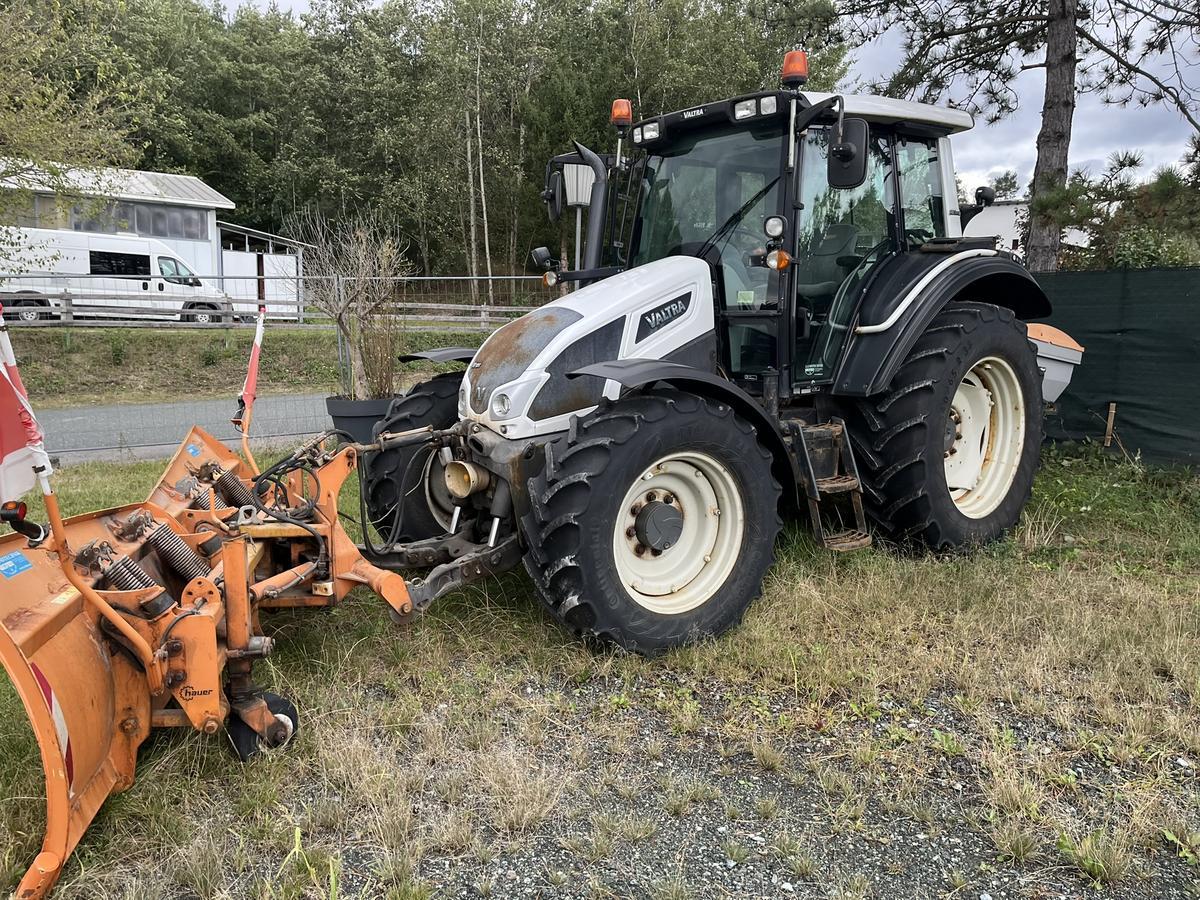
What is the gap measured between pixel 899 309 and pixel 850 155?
3.40ft

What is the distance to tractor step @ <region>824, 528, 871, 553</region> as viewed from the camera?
4.24 metres

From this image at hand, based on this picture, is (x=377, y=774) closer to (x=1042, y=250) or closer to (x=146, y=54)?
(x=1042, y=250)

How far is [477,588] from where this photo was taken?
4.27 metres

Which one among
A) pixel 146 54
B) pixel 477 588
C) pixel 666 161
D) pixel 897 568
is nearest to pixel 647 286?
pixel 666 161

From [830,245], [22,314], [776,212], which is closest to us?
[776,212]

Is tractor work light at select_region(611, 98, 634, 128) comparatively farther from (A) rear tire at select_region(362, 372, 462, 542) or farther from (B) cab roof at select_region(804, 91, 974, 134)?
(A) rear tire at select_region(362, 372, 462, 542)

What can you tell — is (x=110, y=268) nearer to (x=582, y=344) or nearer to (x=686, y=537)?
(x=582, y=344)

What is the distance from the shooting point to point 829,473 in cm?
453

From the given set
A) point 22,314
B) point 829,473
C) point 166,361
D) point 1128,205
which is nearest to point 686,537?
point 829,473

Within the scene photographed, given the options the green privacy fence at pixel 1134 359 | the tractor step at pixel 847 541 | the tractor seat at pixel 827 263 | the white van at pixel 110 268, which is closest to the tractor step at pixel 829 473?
the tractor step at pixel 847 541

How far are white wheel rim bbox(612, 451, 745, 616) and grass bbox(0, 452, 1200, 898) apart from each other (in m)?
0.28

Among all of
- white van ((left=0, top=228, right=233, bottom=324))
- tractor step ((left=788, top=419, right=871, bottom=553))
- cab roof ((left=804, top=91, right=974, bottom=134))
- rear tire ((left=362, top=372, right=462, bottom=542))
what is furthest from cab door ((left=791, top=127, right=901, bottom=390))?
white van ((left=0, top=228, right=233, bottom=324))

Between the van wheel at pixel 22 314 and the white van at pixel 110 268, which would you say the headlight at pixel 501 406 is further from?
the white van at pixel 110 268

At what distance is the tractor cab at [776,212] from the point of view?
4.32m
